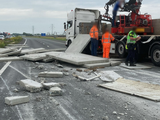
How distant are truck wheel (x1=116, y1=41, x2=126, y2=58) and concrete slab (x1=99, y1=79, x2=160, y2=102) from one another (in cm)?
597

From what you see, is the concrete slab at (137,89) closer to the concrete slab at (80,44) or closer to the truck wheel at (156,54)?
the truck wheel at (156,54)

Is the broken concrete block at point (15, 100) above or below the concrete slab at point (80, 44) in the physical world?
below

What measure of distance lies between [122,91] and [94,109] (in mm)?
1506

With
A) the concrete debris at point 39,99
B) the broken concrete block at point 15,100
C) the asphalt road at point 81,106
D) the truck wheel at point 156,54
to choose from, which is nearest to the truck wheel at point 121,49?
the truck wheel at point 156,54

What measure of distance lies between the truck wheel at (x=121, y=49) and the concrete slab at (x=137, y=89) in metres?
5.97

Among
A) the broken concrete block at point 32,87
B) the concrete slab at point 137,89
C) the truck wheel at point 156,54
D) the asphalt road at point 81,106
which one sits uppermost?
the truck wheel at point 156,54

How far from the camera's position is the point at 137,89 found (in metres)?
5.66

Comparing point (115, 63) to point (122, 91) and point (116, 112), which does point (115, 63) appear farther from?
point (116, 112)

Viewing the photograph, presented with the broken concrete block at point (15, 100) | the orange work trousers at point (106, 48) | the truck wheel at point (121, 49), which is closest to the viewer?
the broken concrete block at point (15, 100)

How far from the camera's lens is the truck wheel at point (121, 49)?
12.3m

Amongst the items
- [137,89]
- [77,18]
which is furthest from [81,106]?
[77,18]

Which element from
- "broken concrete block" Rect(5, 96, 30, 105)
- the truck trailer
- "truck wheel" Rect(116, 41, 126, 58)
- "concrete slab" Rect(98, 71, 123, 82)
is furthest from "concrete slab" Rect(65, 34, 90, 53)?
"broken concrete block" Rect(5, 96, 30, 105)

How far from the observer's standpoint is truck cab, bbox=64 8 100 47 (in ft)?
54.1

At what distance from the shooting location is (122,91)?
550 centimetres
